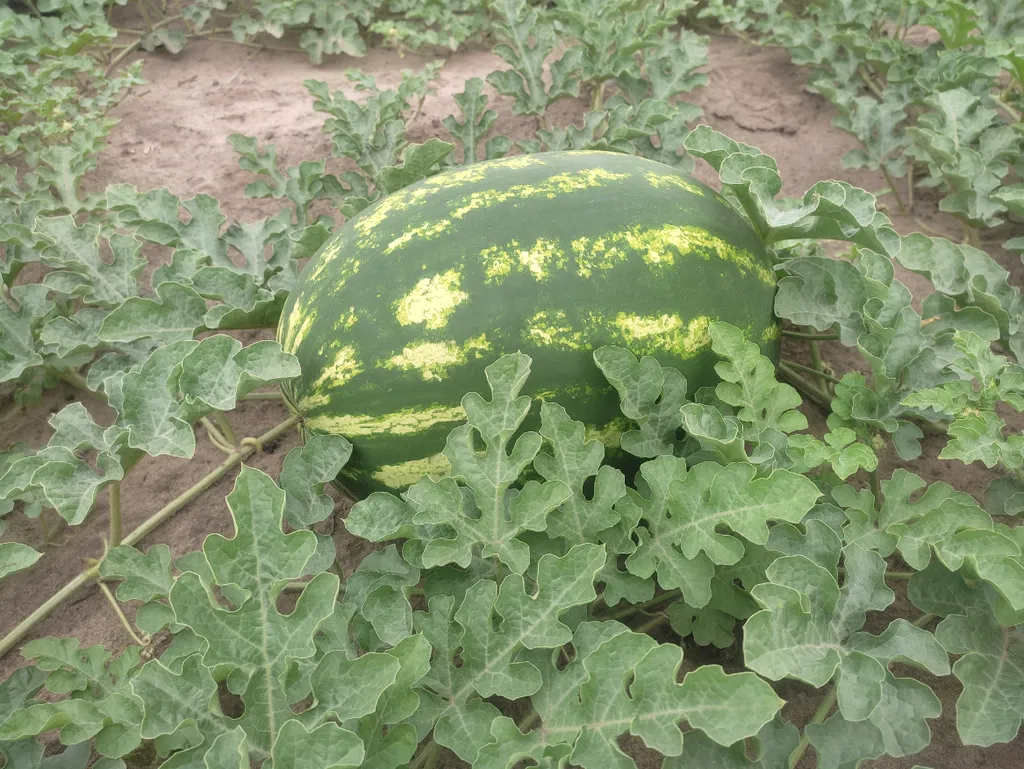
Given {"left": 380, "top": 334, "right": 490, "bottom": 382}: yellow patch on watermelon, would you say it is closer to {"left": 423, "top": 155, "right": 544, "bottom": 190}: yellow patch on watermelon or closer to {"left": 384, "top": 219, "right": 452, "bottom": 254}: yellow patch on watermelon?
{"left": 384, "top": 219, "right": 452, "bottom": 254}: yellow patch on watermelon

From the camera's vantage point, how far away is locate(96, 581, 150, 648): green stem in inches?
81.1

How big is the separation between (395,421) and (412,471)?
14 cm

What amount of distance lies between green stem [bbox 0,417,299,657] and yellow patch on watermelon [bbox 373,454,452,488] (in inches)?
17.9

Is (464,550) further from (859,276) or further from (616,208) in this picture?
(859,276)

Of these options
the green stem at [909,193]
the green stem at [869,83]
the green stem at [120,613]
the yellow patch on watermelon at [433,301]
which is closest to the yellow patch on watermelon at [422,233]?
the yellow patch on watermelon at [433,301]

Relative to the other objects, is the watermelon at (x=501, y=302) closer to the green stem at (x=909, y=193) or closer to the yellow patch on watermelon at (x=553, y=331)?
the yellow patch on watermelon at (x=553, y=331)

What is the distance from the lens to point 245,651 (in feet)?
4.75

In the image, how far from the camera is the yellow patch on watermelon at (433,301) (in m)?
1.80

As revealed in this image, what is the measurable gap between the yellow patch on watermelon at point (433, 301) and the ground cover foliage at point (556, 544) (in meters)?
0.22

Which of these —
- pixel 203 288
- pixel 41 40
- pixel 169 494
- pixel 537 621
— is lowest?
pixel 169 494

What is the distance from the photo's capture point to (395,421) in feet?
6.04

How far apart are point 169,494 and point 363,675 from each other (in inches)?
56.3

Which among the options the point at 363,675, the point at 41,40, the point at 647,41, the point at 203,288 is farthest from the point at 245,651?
the point at 41,40

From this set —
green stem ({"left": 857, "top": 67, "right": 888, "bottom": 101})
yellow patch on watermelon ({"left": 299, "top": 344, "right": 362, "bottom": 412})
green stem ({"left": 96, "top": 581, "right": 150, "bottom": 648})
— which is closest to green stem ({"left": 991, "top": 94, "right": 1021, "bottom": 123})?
green stem ({"left": 857, "top": 67, "right": 888, "bottom": 101})
